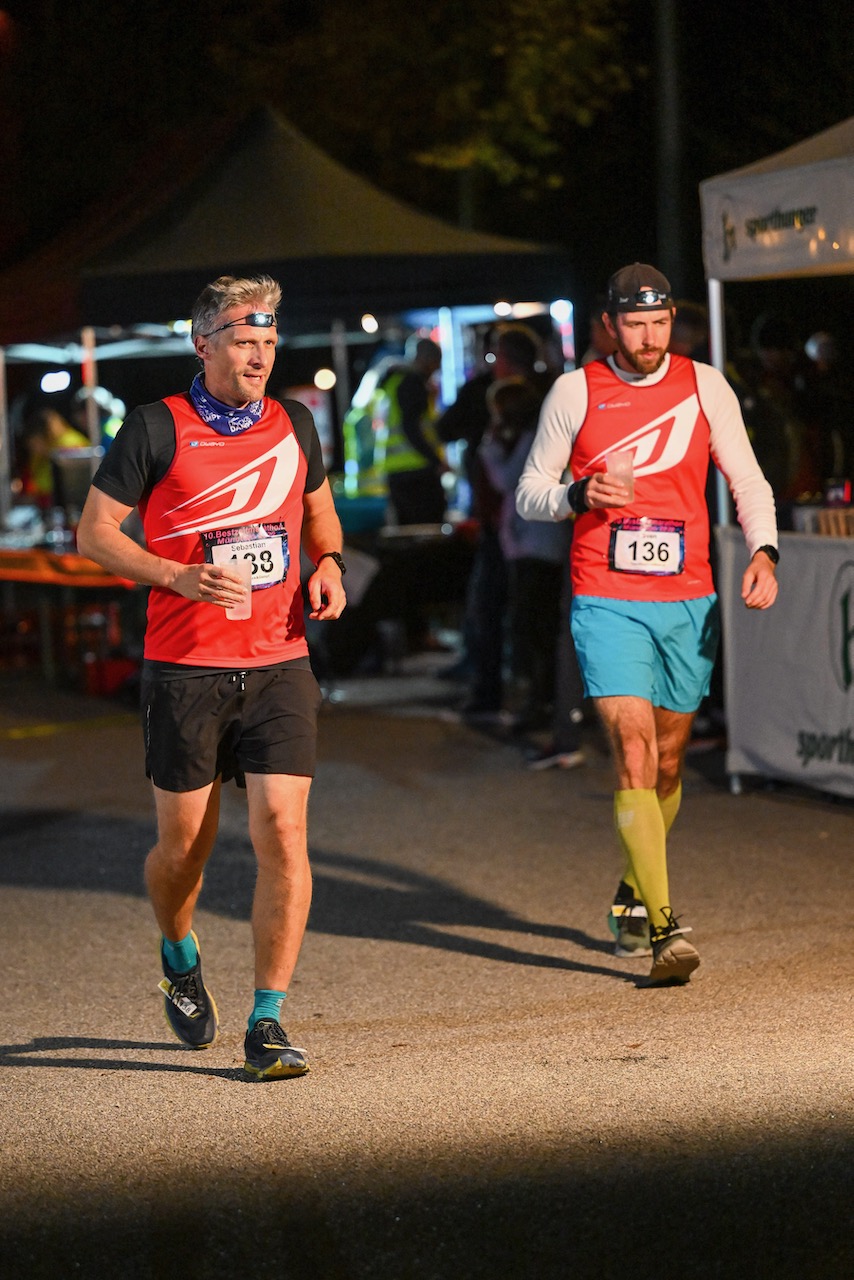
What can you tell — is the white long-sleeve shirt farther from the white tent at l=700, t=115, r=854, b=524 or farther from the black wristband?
the white tent at l=700, t=115, r=854, b=524

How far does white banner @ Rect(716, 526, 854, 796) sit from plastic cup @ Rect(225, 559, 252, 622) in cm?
405

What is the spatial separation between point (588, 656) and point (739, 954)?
1.10m

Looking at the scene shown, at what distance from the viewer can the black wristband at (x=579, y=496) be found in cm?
616

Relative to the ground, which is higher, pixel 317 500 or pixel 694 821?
pixel 317 500

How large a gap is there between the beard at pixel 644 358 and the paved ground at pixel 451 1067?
1918 millimetres

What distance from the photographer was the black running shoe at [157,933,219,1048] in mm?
5602

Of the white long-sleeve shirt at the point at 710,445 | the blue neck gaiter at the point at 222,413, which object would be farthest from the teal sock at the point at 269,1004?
the white long-sleeve shirt at the point at 710,445

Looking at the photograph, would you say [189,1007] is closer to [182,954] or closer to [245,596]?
[182,954]

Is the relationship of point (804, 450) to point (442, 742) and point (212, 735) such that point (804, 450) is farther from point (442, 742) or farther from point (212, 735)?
point (212, 735)

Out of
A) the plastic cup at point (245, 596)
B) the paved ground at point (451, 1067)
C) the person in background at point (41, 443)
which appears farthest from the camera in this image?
the person in background at point (41, 443)

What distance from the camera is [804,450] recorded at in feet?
33.6

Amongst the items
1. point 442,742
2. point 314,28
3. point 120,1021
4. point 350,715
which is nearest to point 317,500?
point 120,1021

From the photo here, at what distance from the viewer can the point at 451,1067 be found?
5.40 metres

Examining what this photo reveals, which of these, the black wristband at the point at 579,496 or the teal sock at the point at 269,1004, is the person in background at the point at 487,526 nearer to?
the black wristband at the point at 579,496
